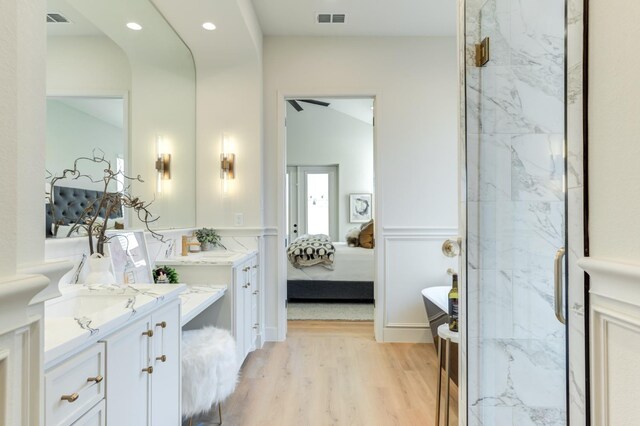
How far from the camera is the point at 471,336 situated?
4.94 feet

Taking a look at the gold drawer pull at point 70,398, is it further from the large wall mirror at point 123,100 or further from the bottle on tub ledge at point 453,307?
the bottle on tub ledge at point 453,307

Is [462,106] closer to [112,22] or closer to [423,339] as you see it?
[112,22]

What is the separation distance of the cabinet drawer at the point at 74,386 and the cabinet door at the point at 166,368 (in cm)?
30

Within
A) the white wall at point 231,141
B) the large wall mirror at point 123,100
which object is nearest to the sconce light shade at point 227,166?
the white wall at point 231,141

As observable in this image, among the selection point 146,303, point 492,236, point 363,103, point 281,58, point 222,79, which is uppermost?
point 363,103

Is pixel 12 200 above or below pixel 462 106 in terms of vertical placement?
below

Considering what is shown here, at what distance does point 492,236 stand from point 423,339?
2.25 m

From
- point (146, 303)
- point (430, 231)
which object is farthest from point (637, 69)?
point (430, 231)

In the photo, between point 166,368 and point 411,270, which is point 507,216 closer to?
point 166,368

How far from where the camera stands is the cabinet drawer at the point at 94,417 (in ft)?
3.03

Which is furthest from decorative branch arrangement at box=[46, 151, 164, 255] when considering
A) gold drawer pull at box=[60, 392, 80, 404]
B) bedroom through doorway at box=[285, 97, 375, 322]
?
bedroom through doorway at box=[285, 97, 375, 322]

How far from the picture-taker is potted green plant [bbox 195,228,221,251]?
10.4 ft

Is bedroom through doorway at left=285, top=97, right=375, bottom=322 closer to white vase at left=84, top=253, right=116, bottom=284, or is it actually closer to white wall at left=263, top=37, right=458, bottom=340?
white wall at left=263, top=37, right=458, bottom=340

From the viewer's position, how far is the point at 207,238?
3174 millimetres
